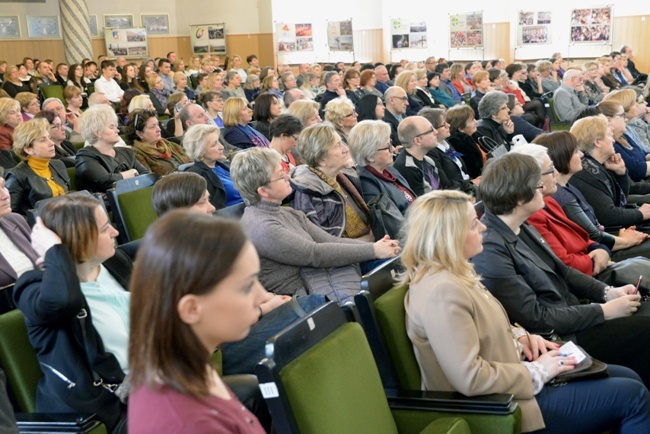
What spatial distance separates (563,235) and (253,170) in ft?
5.43

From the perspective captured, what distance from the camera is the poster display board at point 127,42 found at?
1997cm

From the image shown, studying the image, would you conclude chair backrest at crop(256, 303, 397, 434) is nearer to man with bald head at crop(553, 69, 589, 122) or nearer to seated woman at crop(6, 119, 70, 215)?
seated woman at crop(6, 119, 70, 215)

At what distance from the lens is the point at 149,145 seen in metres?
5.88

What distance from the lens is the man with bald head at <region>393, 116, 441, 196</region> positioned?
15.9ft

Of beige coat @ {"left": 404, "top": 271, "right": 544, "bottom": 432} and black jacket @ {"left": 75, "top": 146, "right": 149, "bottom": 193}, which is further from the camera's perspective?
black jacket @ {"left": 75, "top": 146, "right": 149, "bottom": 193}

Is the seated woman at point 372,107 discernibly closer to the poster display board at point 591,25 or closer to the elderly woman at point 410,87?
the elderly woman at point 410,87

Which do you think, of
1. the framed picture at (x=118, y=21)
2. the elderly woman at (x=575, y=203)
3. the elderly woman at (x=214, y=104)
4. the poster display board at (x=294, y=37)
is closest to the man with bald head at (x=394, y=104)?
the elderly woman at (x=214, y=104)

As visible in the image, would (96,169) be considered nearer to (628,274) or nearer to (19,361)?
(19,361)

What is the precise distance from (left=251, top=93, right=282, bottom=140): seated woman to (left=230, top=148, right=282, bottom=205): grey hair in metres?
3.32

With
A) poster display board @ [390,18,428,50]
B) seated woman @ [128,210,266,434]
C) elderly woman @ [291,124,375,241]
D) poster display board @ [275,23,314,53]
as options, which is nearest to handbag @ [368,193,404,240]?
elderly woman @ [291,124,375,241]

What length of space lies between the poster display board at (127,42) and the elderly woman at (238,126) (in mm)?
14788

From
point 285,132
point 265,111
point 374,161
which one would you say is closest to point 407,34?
point 265,111

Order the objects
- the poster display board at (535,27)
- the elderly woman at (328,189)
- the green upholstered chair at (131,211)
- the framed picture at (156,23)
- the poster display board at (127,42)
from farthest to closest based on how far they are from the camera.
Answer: the framed picture at (156,23) < the poster display board at (127,42) < the poster display board at (535,27) < the green upholstered chair at (131,211) < the elderly woman at (328,189)

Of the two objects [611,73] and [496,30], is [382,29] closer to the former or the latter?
[496,30]
